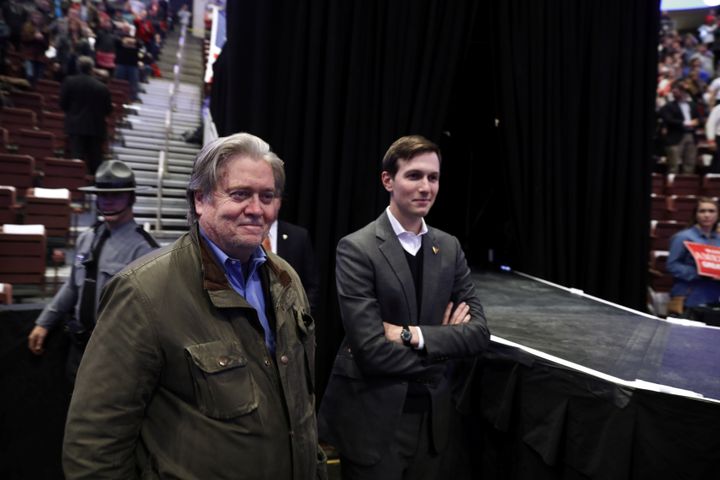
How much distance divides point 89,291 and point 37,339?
0.43m

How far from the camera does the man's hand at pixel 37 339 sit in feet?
8.50

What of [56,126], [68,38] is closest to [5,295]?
[56,126]

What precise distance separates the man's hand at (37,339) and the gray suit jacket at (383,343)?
145cm

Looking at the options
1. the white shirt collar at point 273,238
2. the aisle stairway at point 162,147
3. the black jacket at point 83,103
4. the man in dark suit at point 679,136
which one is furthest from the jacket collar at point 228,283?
the man in dark suit at point 679,136

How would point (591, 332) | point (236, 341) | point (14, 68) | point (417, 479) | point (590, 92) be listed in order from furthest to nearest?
point (14, 68), point (590, 92), point (591, 332), point (417, 479), point (236, 341)

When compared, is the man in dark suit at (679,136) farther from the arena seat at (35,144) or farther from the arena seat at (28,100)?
the arena seat at (28,100)

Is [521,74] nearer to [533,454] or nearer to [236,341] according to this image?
[533,454]

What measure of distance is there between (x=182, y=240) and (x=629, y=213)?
153 inches

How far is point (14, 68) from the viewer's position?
9273 mm

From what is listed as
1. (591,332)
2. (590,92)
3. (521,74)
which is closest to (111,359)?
(591,332)

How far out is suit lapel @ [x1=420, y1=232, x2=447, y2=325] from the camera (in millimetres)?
2008

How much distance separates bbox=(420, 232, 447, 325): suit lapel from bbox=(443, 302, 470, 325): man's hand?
0.19 ft

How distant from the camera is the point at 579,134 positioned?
4.19 meters

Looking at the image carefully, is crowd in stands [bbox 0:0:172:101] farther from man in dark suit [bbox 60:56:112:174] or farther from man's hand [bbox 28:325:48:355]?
man's hand [bbox 28:325:48:355]
